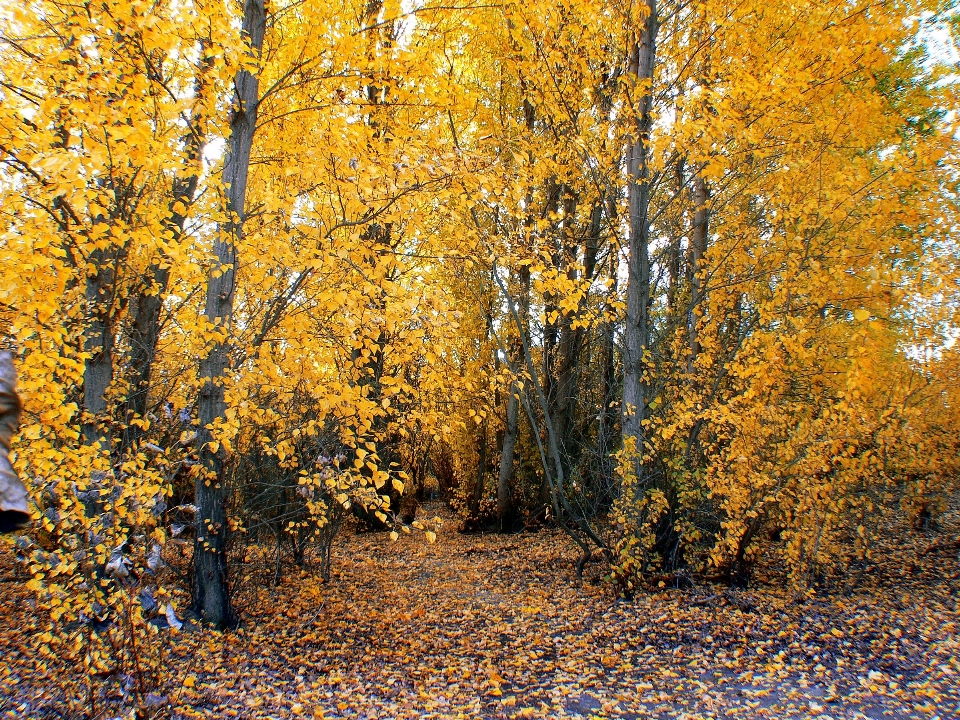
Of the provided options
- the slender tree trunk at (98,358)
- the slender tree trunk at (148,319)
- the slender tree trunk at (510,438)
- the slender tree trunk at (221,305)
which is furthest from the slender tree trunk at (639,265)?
the slender tree trunk at (98,358)

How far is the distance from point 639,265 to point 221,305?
15.7ft

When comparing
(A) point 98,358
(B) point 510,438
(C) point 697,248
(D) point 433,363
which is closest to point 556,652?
(D) point 433,363

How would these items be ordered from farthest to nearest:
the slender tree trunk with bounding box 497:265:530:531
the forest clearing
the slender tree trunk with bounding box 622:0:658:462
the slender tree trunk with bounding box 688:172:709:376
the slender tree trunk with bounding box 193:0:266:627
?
the slender tree trunk with bounding box 497:265:530:531 → the slender tree trunk with bounding box 688:172:709:376 → the slender tree trunk with bounding box 622:0:658:462 → the slender tree trunk with bounding box 193:0:266:627 → the forest clearing

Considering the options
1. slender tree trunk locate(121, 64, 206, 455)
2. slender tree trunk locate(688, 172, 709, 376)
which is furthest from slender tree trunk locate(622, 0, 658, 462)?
slender tree trunk locate(121, 64, 206, 455)

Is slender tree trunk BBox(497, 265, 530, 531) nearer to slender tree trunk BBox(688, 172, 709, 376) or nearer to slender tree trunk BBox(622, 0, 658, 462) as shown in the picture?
slender tree trunk BBox(688, 172, 709, 376)

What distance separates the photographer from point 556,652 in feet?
19.7

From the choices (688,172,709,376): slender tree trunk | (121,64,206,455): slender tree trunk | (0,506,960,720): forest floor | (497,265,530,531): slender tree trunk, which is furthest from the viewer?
(497,265,530,531): slender tree trunk

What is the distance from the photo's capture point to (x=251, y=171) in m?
6.59

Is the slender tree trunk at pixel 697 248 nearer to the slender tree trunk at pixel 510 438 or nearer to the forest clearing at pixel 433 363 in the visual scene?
the forest clearing at pixel 433 363

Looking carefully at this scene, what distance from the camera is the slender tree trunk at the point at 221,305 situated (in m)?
5.45

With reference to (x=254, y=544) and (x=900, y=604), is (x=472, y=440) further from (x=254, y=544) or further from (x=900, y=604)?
(x=900, y=604)

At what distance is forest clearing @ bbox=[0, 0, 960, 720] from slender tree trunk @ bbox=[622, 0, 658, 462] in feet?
0.14

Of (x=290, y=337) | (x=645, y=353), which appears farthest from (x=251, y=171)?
(x=645, y=353)

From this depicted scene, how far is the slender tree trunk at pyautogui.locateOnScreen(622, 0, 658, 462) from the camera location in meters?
7.48
